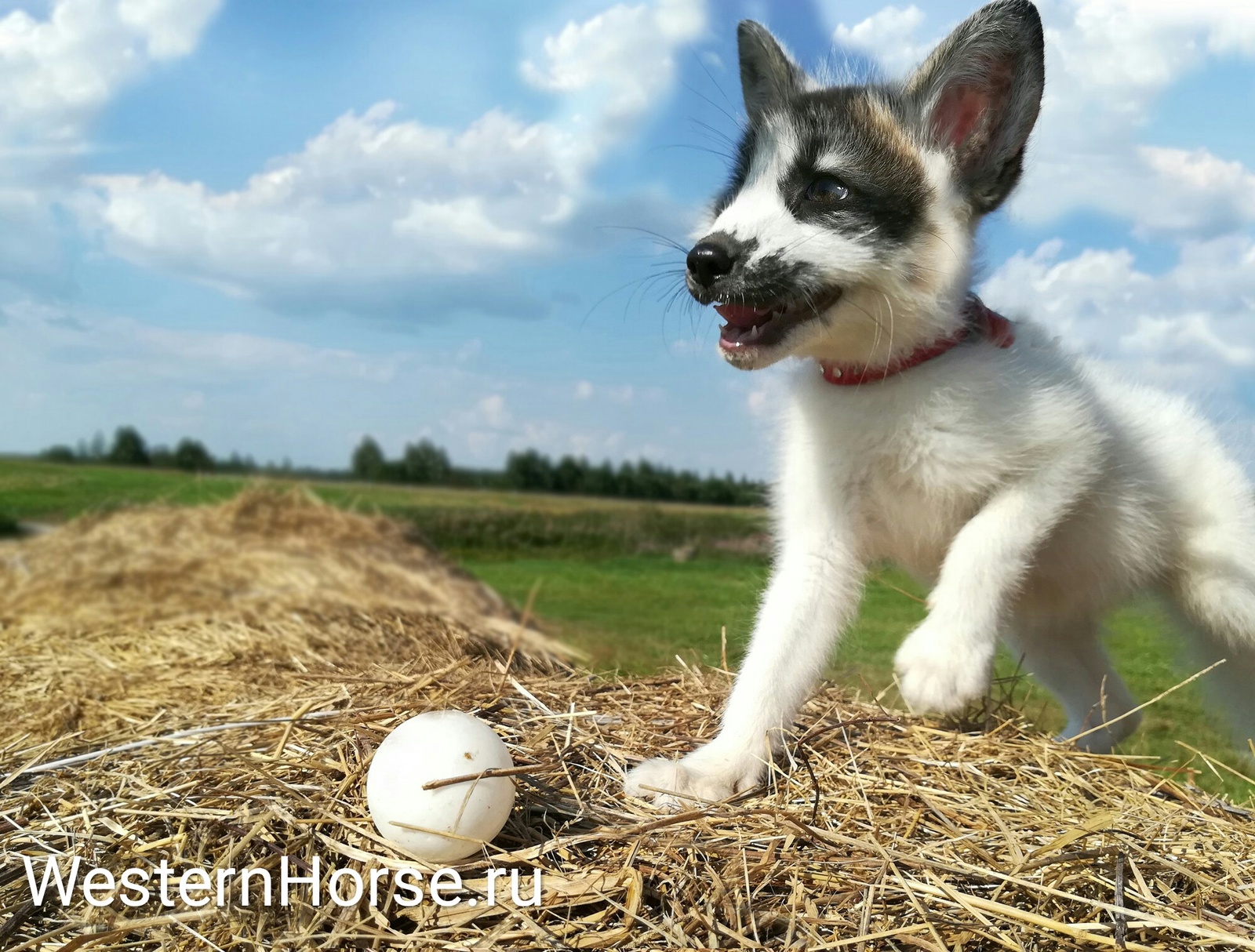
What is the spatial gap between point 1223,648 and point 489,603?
188 inches

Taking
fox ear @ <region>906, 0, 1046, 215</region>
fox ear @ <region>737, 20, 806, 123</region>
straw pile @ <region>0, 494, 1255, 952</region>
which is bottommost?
straw pile @ <region>0, 494, 1255, 952</region>

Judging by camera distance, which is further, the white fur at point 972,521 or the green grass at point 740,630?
the green grass at point 740,630

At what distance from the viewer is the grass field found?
13.3 ft

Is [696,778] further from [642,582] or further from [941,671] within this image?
[642,582]

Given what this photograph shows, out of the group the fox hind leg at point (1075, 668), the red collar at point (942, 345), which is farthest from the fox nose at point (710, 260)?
the fox hind leg at point (1075, 668)

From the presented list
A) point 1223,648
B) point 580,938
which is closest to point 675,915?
point 580,938

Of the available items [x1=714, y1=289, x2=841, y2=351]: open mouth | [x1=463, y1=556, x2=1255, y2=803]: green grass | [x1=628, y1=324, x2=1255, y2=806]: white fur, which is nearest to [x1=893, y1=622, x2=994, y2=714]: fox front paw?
[x1=628, y1=324, x2=1255, y2=806]: white fur

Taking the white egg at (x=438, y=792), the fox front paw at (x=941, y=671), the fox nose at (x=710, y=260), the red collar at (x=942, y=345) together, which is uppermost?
the fox nose at (x=710, y=260)

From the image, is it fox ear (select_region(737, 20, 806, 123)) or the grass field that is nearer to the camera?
fox ear (select_region(737, 20, 806, 123))

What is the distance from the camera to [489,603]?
23.3 feet

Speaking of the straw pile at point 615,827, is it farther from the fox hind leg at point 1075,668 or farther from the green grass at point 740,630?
the fox hind leg at point 1075,668

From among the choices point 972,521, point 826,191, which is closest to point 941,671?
point 972,521

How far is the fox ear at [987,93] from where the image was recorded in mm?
2791

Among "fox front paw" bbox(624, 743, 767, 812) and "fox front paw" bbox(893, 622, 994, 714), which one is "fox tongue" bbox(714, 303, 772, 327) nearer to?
"fox front paw" bbox(893, 622, 994, 714)
